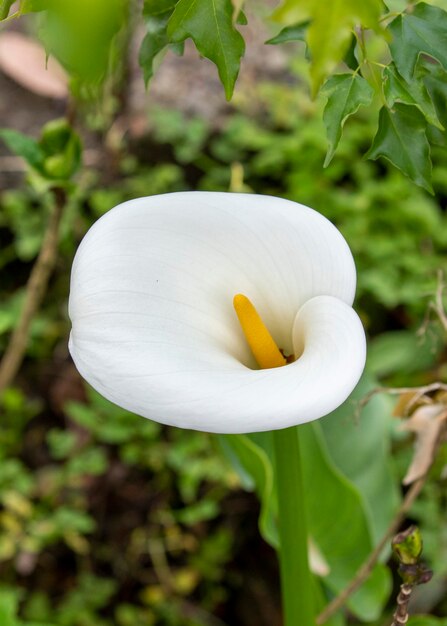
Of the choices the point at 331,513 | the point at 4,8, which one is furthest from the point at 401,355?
the point at 4,8

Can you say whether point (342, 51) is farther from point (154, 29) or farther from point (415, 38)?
point (154, 29)

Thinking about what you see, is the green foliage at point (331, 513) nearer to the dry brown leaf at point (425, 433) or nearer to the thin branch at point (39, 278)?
the dry brown leaf at point (425, 433)

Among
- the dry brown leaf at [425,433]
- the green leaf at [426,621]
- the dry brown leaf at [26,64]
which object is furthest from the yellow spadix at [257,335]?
the dry brown leaf at [26,64]

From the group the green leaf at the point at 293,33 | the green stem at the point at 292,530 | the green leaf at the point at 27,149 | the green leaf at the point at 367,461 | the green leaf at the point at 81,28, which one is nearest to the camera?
the green leaf at the point at 81,28

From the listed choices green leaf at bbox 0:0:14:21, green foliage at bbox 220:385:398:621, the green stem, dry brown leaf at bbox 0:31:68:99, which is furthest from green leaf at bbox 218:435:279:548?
dry brown leaf at bbox 0:31:68:99

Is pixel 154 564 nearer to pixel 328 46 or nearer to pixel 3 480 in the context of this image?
pixel 3 480

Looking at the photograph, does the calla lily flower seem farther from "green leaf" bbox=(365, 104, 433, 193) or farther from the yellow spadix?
"green leaf" bbox=(365, 104, 433, 193)
